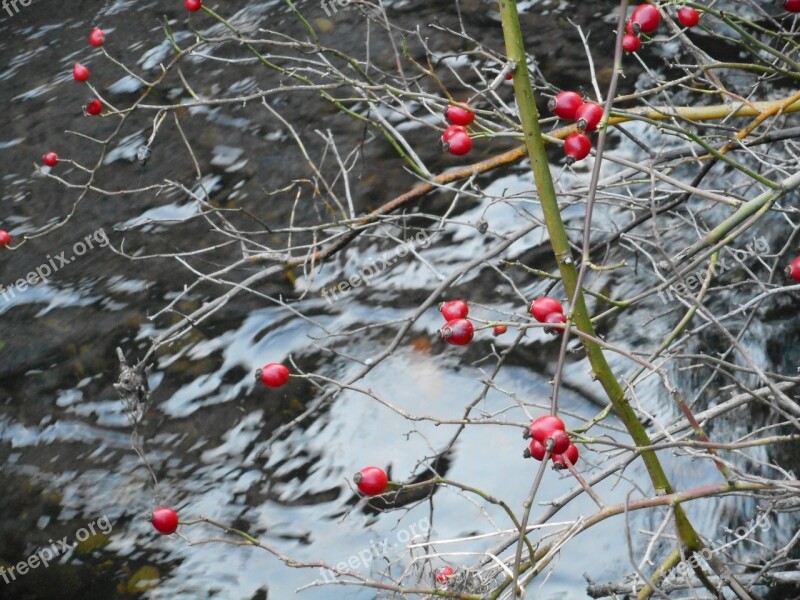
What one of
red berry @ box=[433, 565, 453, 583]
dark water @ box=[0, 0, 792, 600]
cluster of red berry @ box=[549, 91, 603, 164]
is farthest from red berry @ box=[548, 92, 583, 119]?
red berry @ box=[433, 565, 453, 583]

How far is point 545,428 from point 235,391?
2.64 meters

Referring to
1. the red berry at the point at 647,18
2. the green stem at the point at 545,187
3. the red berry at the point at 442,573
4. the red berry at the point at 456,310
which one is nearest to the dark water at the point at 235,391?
the red berry at the point at 442,573

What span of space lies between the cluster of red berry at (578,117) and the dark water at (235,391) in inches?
30.2

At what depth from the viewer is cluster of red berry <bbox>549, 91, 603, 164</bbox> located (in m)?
1.69

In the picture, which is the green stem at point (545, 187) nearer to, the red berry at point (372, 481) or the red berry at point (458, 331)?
the red berry at point (458, 331)

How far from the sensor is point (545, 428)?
150 centimetres

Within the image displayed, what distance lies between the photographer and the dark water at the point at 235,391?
3.27 meters

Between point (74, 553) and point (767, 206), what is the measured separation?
2.84 meters

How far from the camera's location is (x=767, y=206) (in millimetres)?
1763

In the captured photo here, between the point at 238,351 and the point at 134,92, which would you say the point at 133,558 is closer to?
the point at 238,351

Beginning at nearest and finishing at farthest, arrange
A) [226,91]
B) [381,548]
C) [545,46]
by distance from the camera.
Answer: [381,548]
[545,46]
[226,91]

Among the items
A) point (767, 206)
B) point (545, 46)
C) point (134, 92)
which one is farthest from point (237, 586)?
point (134, 92)

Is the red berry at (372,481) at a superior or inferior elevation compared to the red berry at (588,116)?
inferior

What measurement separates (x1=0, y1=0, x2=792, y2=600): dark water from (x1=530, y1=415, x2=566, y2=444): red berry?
829 millimetres
